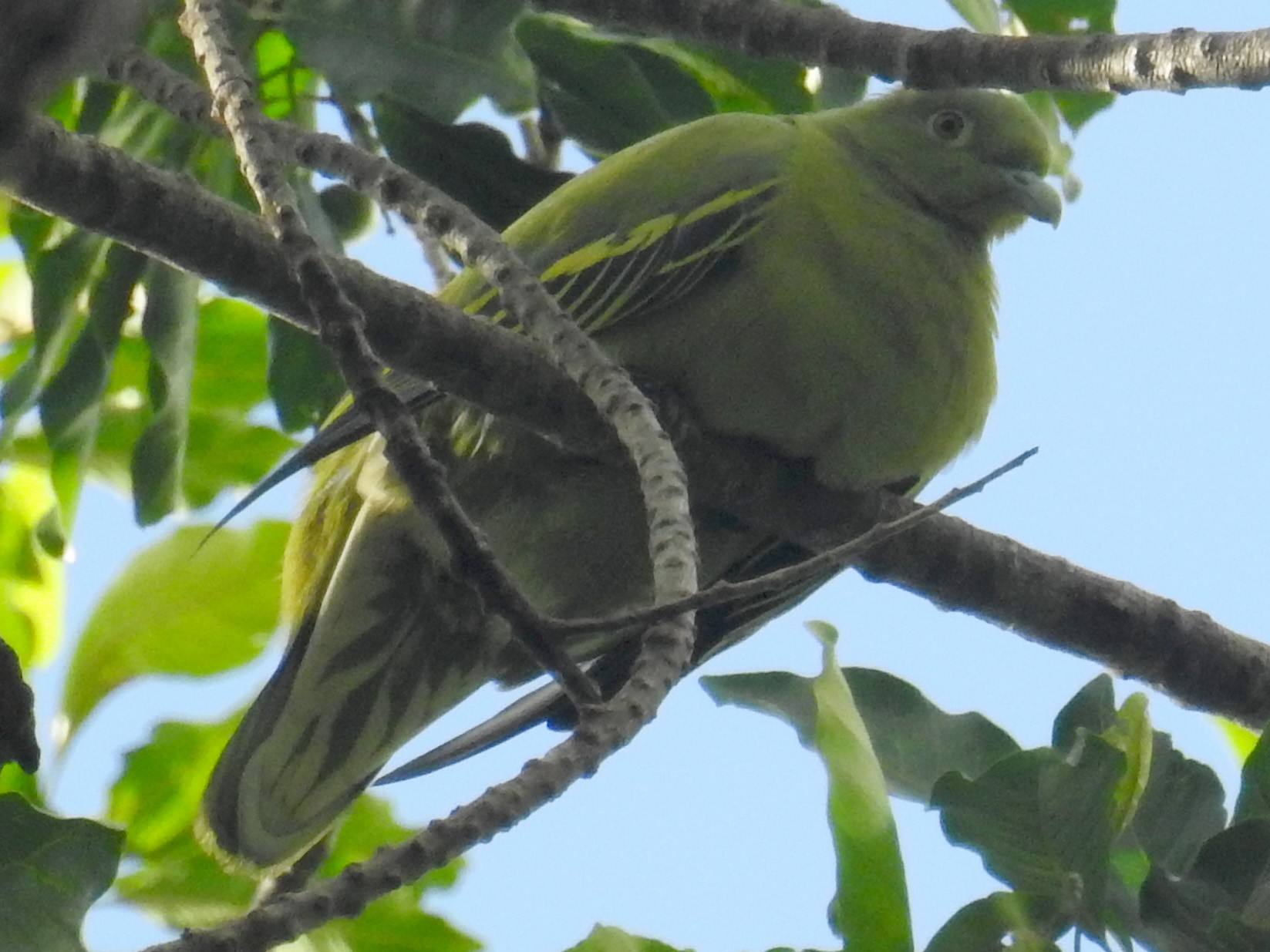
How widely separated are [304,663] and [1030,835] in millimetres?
1674

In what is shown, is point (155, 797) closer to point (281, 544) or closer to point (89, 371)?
point (281, 544)

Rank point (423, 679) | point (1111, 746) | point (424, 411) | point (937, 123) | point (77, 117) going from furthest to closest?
point (937, 123) → point (77, 117) → point (423, 679) → point (424, 411) → point (1111, 746)

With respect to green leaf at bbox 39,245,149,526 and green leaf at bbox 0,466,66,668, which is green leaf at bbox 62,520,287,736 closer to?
green leaf at bbox 39,245,149,526

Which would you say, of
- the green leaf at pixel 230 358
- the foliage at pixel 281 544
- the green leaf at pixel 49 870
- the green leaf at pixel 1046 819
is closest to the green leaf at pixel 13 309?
the foliage at pixel 281 544

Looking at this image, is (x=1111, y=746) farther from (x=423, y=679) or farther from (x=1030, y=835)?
(x=423, y=679)

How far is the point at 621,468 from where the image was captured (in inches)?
118

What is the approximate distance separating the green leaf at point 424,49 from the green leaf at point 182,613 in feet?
3.16

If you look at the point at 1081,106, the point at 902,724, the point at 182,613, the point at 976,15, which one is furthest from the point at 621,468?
the point at 1081,106

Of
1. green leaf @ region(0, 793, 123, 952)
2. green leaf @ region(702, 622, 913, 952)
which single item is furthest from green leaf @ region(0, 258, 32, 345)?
green leaf @ region(702, 622, 913, 952)

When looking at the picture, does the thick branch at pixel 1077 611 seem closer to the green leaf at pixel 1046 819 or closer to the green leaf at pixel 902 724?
the green leaf at pixel 902 724

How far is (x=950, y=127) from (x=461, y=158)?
1190 mm

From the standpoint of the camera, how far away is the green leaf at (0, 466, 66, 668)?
3547mm

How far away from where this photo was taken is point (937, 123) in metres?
3.83

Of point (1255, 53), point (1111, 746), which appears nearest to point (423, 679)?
point (1111, 746)
